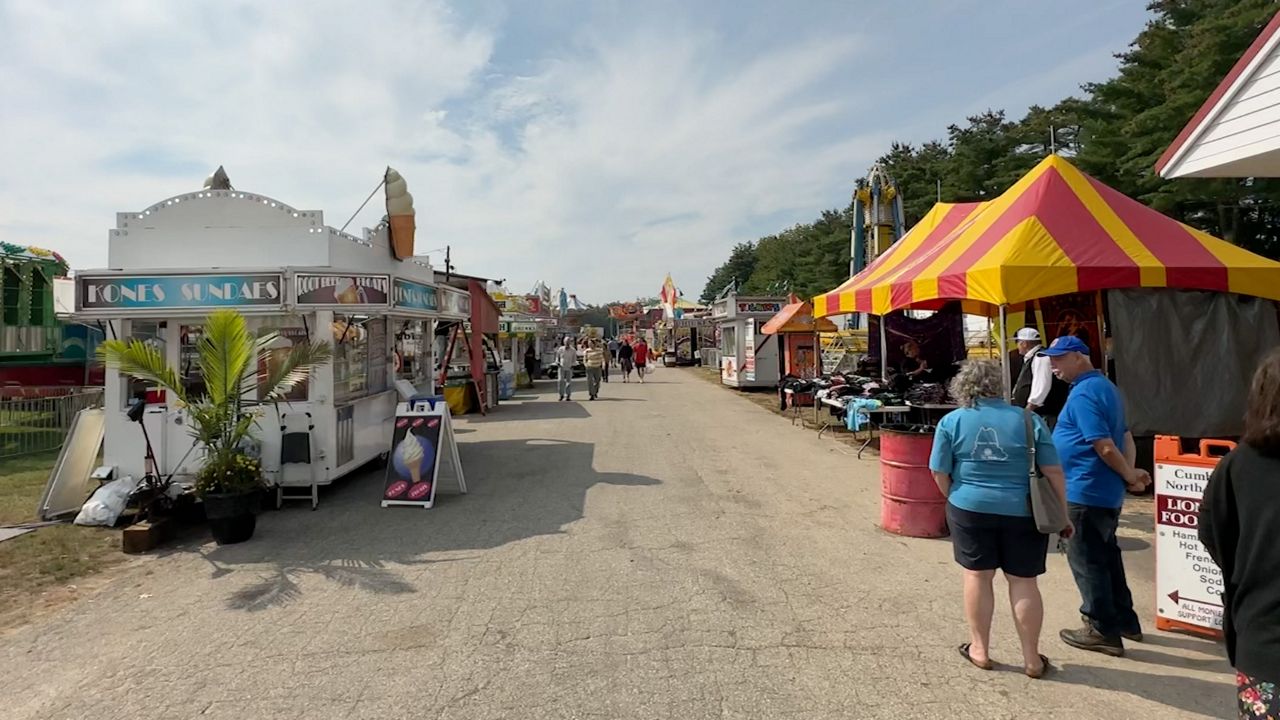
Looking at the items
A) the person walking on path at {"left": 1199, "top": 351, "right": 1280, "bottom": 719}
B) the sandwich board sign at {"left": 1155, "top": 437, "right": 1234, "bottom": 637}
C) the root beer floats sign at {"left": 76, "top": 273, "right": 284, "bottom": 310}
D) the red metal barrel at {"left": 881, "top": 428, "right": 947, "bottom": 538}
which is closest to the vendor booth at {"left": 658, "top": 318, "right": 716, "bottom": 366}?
the root beer floats sign at {"left": 76, "top": 273, "right": 284, "bottom": 310}

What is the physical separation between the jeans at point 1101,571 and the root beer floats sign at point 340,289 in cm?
651

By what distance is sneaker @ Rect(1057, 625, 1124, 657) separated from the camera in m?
3.66

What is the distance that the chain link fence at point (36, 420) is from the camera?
11.1 meters

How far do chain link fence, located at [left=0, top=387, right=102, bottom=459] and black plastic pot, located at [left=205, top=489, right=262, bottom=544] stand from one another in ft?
22.8

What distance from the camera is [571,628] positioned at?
A: 409cm

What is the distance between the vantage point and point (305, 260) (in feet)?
25.2

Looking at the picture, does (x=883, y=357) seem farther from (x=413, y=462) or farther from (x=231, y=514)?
(x=231, y=514)

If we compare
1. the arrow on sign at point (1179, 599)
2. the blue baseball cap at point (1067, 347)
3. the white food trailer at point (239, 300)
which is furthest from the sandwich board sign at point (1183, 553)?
the white food trailer at point (239, 300)

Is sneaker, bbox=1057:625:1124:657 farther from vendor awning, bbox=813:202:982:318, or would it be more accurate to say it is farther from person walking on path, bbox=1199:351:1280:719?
vendor awning, bbox=813:202:982:318

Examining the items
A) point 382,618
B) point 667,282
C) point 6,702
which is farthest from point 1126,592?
point 667,282

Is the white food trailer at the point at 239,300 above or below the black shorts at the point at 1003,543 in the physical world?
above

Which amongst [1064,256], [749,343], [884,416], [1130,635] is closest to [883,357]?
[884,416]

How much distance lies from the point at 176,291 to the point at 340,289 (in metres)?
1.57

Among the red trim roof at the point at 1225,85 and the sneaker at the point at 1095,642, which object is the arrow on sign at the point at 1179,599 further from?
the red trim roof at the point at 1225,85
